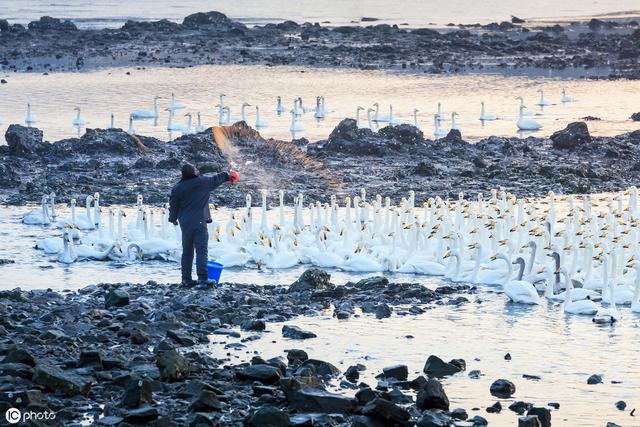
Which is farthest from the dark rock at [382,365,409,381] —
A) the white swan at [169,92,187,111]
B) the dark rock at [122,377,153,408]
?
the white swan at [169,92,187,111]

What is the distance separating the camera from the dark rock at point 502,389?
14.2 metres

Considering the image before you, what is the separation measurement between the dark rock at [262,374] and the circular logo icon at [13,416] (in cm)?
267

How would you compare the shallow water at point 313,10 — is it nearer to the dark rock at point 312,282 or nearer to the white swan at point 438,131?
the white swan at point 438,131

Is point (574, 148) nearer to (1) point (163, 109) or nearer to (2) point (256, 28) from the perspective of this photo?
(1) point (163, 109)

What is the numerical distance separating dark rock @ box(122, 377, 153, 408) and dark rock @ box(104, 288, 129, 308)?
4593 millimetres

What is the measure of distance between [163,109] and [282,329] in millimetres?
27621

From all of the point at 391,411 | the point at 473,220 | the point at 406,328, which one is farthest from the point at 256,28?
the point at 391,411

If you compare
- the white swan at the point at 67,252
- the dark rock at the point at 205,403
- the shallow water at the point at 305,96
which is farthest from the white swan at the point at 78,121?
the dark rock at the point at 205,403

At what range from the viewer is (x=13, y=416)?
39.6ft

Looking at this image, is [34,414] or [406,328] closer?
[34,414]

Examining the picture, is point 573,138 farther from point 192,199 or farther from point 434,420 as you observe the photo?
point 434,420

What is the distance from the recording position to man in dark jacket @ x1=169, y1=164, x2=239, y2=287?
18.5m

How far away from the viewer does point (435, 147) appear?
32.1 meters

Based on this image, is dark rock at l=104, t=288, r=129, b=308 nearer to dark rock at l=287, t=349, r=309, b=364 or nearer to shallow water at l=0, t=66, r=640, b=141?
dark rock at l=287, t=349, r=309, b=364
